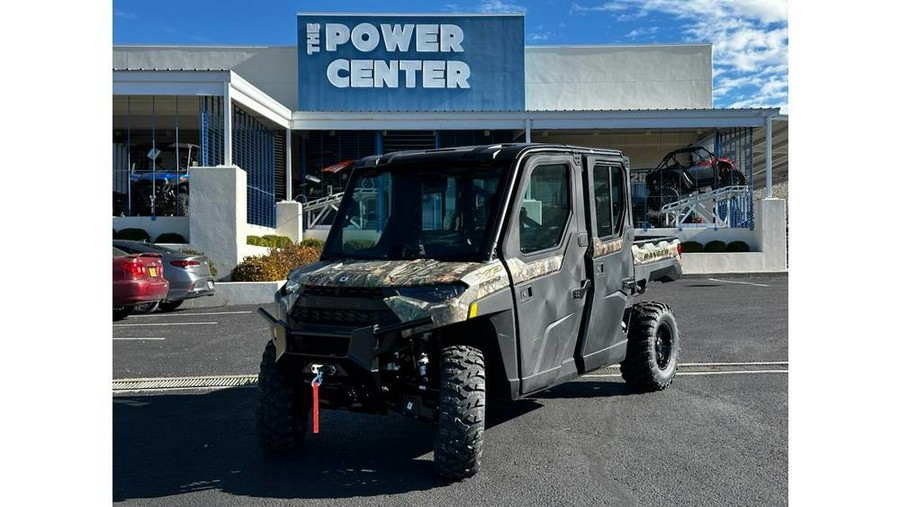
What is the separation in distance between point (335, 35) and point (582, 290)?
2181 centimetres

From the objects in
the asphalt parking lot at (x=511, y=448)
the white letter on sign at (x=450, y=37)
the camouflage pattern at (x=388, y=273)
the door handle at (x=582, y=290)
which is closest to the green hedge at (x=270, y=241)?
the white letter on sign at (x=450, y=37)

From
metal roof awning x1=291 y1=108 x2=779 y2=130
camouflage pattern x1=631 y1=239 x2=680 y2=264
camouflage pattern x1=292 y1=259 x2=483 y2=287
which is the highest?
metal roof awning x1=291 y1=108 x2=779 y2=130

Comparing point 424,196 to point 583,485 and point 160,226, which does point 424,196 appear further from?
point 160,226

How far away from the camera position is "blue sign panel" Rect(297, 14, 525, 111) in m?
25.6

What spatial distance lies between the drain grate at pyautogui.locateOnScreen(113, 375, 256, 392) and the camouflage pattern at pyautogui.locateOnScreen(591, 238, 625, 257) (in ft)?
12.8

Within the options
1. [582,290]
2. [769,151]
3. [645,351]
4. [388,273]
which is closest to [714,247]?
[769,151]

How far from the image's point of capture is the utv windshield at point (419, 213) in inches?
211

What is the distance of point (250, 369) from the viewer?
852cm

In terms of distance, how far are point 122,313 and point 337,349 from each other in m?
10.0

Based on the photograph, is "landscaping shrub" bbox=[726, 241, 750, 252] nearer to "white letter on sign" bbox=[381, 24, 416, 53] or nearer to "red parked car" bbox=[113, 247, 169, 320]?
"white letter on sign" bbox=[381, 24, 416, 53]

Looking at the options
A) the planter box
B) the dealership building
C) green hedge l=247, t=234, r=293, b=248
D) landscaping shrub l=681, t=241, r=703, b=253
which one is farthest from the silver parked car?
landscaping shrub l=681, t=241, r=703, b=253

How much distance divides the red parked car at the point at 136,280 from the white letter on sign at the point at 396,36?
1491 centimetres

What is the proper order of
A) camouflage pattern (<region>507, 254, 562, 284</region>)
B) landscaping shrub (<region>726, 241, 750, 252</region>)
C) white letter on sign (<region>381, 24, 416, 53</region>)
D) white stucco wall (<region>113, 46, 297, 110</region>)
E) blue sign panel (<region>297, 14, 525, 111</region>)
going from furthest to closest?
white stucco wall (<region>113, 46, 297, 110</region>)
white letter on sign (<region>381, 24, 416, 53</region>)
blue sign panel (<region>297, 14, 525, 111</region>)
landscaping shrub (<region>726, 241, 750, 252</region>)
camouflage pattern (<region>507, 254, 562, 284</region>)

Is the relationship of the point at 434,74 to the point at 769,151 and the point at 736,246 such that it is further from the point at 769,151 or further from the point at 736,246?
the point at 736,246
